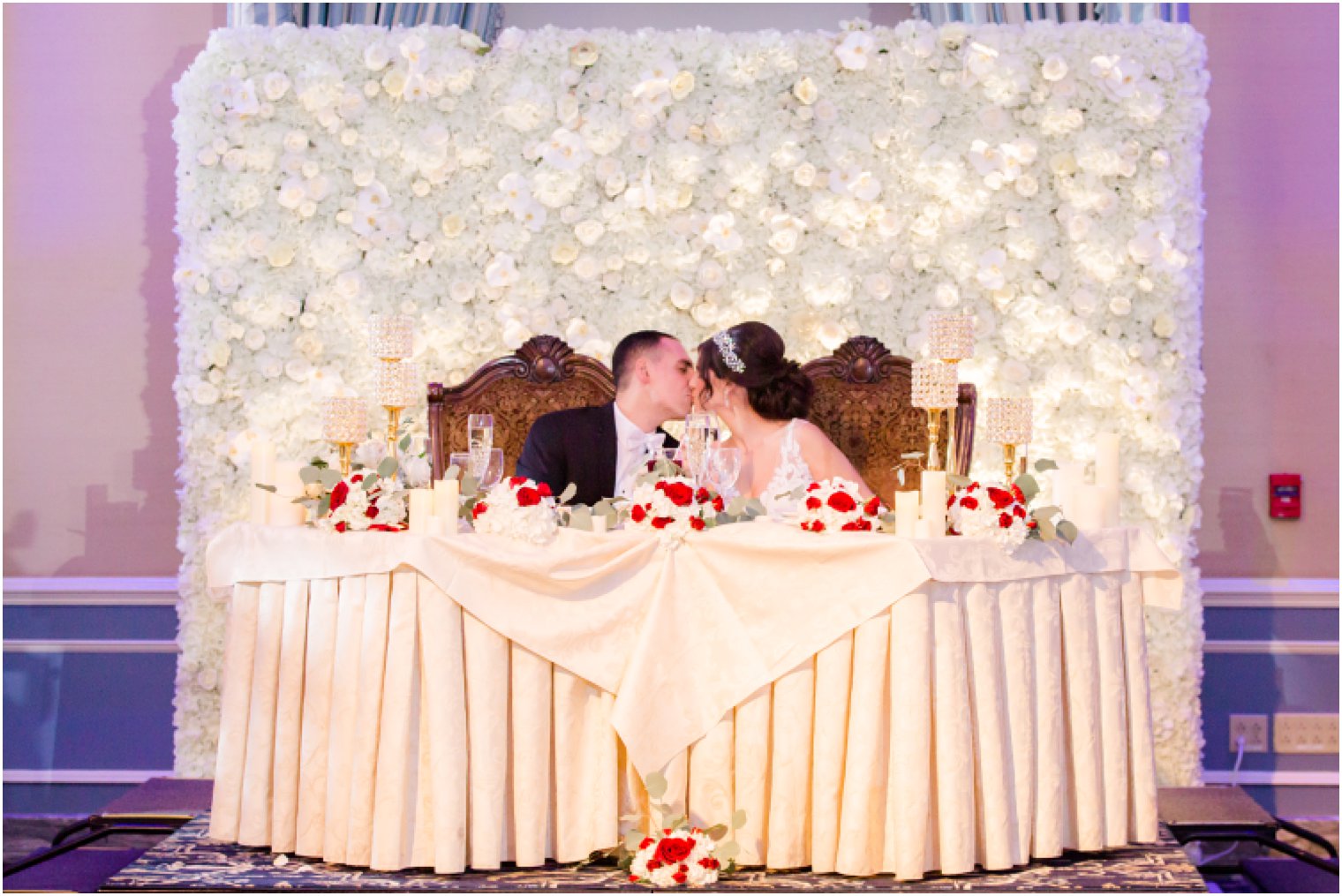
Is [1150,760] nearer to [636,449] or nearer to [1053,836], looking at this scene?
[1053,836]

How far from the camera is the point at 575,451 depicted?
5.08 metres

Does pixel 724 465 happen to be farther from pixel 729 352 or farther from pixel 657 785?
pixel 729 352

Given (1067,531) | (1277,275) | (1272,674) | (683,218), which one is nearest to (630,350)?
(683,218)

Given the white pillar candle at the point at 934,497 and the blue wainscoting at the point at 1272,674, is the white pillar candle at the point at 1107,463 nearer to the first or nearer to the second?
the white pillar candle at the point at 934,497

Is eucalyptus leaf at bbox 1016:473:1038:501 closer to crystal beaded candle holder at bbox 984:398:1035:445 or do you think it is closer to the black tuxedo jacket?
crystal beaded candle holder at bbox 984:398:1035:445

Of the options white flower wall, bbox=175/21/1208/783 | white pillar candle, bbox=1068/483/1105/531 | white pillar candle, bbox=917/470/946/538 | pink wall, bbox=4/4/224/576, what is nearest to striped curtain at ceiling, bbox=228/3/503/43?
white flower wall, bbox=175/21/1208/783

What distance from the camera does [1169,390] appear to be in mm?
5121

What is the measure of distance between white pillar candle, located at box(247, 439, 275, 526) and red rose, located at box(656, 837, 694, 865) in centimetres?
152

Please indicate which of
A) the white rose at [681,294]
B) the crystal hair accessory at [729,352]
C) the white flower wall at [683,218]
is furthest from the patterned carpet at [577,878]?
the white rose at [681,294]

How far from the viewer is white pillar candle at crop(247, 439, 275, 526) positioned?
3.67 meters

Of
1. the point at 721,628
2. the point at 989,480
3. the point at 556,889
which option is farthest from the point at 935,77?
the point at 556,889

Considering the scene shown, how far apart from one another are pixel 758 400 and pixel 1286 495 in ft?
7.84

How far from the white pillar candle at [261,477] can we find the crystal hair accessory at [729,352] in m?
1.96

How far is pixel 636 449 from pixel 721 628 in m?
1.83
